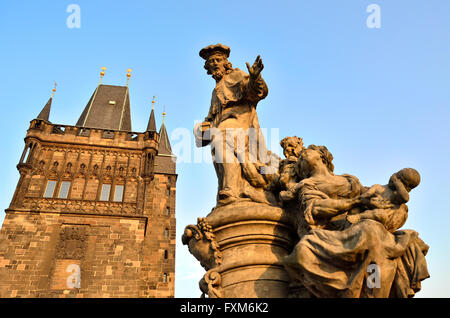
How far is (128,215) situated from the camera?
29562 millimetres

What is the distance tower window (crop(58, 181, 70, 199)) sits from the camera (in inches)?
1193

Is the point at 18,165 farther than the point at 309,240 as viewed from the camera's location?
Yes

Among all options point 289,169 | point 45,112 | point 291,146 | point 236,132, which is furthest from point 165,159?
point 289,169

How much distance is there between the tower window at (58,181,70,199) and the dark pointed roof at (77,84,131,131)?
7.89 m

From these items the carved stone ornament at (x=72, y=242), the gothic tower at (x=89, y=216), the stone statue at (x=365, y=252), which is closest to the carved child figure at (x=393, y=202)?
the stone statue at (x=365, y=252)

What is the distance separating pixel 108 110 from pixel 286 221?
39.3 metres

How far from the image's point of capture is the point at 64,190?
30.7 m

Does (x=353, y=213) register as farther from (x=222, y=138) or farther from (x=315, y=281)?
(x=222, y=138)

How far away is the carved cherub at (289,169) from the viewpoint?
11.5 ft

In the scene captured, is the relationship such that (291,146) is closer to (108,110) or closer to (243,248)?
(243,248)

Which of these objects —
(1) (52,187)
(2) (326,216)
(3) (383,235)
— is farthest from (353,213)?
(1) (52,187)

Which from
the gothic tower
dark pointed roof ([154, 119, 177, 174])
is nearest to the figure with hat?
the gothic tower

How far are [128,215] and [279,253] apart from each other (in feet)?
89.2
